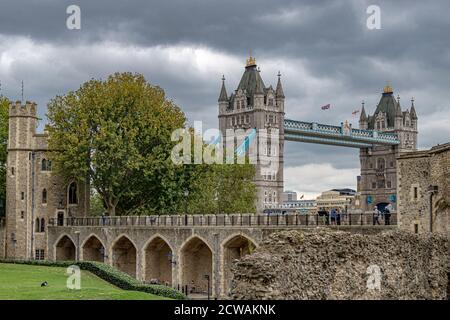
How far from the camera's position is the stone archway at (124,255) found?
177 ft

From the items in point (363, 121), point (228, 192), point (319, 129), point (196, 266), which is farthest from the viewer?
point (363, 121)

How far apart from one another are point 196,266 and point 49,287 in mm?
18399

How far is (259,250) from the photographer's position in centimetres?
1684

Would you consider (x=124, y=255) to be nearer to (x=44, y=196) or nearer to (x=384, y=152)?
(x=44, y=196)

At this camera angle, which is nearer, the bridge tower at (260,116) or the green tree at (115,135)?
the green tree at (115,135)

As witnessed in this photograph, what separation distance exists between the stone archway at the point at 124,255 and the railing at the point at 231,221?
4.98 ft

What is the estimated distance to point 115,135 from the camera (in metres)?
54.5

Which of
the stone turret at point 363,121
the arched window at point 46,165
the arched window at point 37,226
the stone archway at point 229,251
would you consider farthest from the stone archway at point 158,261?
the stone turret at point 363,121

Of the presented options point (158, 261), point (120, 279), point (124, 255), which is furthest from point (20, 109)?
point (120, 279)

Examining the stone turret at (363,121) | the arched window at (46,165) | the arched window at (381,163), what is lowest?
the arched window at (46,165)

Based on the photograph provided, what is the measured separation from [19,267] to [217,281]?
12.6m

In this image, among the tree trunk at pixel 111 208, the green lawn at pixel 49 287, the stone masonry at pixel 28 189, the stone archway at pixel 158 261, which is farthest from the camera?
the stone masonry at pixel 28 189

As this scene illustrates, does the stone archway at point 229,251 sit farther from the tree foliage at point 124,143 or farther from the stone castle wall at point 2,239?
the stone castle wall at point 2,239

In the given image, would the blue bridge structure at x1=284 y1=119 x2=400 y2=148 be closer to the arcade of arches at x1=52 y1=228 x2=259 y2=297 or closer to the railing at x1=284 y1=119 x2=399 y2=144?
the railing at x1=284 y1=119 x2=399 y2=144
